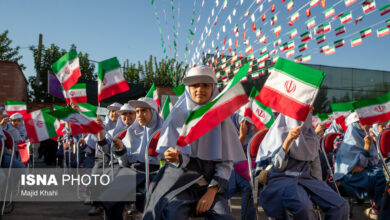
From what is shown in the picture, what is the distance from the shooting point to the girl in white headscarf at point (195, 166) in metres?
3.00

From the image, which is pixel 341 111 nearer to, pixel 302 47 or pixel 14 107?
pixel 302 47

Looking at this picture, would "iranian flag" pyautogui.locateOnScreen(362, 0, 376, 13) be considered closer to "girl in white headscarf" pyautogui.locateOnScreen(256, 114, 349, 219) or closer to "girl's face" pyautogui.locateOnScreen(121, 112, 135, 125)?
"girl in white headscarf" pyautogui.locateOnScreen(256, 114, 349, 219)

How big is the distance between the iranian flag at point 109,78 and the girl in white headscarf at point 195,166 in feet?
9.91

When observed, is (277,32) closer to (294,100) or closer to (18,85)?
(294,100)

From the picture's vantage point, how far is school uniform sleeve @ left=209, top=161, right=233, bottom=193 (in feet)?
9.95

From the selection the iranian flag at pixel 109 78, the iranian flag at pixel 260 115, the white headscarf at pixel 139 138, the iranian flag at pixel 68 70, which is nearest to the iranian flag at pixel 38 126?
the iranian flag at pixel 68 70

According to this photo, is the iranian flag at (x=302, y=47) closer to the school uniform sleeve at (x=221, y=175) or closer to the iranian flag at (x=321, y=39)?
the iranian flag at (x=321, y=39)

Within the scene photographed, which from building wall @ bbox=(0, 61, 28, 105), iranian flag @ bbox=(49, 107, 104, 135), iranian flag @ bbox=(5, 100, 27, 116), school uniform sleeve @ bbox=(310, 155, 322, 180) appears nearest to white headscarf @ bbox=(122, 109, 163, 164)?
iranian flag @ bbox=(49, 107, 104, 135)

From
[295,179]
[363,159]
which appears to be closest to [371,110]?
[363,159]

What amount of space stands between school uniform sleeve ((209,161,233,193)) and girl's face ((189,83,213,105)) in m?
0.53

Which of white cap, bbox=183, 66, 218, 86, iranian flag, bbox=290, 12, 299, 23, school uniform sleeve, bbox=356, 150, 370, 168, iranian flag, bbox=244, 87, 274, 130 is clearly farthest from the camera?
iranian flag, bbox=290, 12, 299, 23

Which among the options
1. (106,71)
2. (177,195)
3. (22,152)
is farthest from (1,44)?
(177,195)

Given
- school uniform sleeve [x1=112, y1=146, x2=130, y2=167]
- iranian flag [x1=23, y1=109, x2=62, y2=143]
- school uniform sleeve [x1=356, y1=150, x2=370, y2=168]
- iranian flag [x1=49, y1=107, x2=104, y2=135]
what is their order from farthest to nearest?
iranian flag [x1=23, y1=109, x2=62, y2=143] → school uniform sleeve [x1=356, y1=150, x2=370, y2=168] → iranian flag [x1=49, y1=107, x2=104, y2=135] → school uniform sleeve [x1=112, y1=146, x2=130, y2=167]

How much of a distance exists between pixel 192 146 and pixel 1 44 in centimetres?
2899
